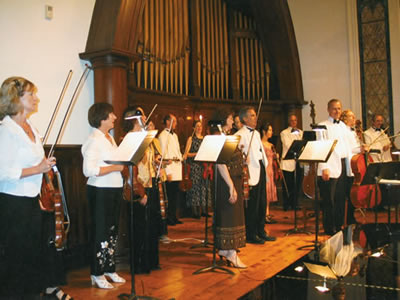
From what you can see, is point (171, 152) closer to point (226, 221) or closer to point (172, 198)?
point (172, 198)

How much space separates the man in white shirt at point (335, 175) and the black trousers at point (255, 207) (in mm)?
798

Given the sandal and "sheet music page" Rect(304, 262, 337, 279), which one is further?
the sandal

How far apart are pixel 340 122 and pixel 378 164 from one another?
2.60 ft

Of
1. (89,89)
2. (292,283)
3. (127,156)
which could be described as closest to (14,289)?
(127,156)

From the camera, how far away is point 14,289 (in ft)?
8.25

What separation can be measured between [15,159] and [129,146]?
73 cm

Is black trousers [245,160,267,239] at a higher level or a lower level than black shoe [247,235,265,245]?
higher

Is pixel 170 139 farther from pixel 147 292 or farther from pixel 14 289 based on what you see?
pixel 14 289

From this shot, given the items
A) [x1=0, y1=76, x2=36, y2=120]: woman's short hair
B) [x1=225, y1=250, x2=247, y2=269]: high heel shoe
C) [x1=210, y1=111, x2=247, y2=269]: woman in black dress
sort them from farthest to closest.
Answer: [x1=225, y1=250, x2=247, y2=269]: high heel shoe → [x1=210, y1=111, x2=247, y2=269]: woman in black dress → [x1=0, y1=76, x2=36, y2=120]: woman's short hair

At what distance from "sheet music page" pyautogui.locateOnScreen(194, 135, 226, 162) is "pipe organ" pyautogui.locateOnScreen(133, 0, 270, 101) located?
2.78m

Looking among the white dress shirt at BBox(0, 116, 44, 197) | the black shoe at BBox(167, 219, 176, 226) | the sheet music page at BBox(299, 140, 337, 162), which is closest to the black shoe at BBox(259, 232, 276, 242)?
the sheet music page at BBox(299, 140, 337, 162)

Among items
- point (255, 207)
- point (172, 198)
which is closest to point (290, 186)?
point (172, 198)

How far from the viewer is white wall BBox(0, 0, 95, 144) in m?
3.88

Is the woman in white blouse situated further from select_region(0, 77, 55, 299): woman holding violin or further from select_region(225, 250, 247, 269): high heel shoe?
select_region(225, 250, 247, 269): high heel shoe
